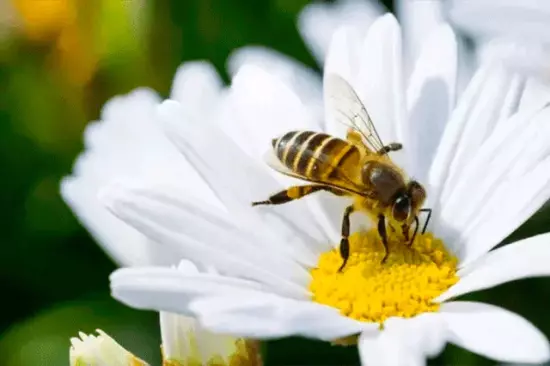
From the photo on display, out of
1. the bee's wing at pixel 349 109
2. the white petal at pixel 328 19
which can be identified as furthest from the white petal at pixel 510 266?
the white petal at pixel 328 19

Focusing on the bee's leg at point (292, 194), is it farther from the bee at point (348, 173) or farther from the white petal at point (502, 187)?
the white petal at point (502, 187)

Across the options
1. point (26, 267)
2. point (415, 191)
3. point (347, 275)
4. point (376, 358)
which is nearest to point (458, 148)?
point (415, 191)

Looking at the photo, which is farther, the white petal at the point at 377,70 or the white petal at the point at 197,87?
the white petal at the point at 197,87

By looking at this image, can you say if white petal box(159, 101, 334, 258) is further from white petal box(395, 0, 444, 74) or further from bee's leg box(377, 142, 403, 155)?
white petal box(395, 0, 444, 74)

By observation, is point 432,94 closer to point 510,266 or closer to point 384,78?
point 384,78

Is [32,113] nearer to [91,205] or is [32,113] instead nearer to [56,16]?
[56,16]
